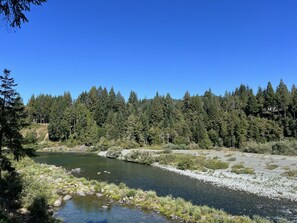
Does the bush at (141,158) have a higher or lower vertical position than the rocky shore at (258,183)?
higher

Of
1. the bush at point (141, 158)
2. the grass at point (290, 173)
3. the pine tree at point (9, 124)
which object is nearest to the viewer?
the pine tree at point (9, 124)

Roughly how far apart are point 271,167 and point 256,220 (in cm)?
2774

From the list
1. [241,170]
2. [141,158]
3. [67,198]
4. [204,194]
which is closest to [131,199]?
[67,198]

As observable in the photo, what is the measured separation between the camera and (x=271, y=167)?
44062 millimetres

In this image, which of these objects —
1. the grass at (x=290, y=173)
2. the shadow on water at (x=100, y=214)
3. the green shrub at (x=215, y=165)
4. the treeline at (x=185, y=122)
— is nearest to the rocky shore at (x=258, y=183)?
the grass at (x=290, y=173)

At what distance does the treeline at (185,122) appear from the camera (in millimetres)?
82312

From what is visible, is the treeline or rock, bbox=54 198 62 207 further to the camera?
the treeline

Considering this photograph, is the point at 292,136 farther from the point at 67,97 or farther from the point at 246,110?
the point at 67,97

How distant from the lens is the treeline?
3241 inches

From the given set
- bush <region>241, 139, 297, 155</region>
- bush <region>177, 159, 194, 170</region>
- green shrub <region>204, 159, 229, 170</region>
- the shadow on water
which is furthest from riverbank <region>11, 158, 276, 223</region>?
bush <region>241, 139, 297, 155</region>

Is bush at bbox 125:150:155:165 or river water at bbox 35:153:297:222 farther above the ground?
bush at bbox 125:150:155:165

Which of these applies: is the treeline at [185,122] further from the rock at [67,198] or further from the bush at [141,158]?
the rock at [67,198]

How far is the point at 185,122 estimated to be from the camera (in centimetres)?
9606

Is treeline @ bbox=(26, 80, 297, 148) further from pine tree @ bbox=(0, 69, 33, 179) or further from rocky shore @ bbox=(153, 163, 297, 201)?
pine tree @ bbox=(0, 69, 33, 179)
